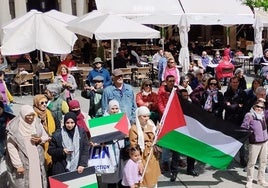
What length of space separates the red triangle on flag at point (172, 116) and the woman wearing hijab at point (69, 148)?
1.15m

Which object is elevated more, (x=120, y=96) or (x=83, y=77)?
(x=120, y=96)

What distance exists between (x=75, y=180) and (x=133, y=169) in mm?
813

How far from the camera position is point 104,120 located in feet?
22.6

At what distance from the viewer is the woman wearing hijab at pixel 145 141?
665 cm

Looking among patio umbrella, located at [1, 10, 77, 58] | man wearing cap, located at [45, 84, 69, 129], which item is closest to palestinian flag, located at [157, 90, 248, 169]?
man wearing cap, located at [45, 84, 69, 129]

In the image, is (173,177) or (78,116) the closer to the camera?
(78,116)

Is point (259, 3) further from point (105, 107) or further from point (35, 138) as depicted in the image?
point (35, 138)

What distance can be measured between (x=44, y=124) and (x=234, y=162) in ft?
12.2

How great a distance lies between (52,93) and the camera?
8.37m

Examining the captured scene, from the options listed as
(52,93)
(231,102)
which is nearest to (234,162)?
(231,102)

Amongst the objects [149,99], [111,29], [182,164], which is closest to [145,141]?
[149,99]

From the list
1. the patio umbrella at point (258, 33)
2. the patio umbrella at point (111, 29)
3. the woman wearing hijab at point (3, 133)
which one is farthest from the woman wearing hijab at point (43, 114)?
the patio umbrella at point (258, 33)

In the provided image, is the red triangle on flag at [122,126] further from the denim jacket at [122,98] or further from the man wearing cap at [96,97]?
the man wearing cap at [96,97]

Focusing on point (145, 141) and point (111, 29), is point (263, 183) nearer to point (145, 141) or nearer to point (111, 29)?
point (145, 141)
